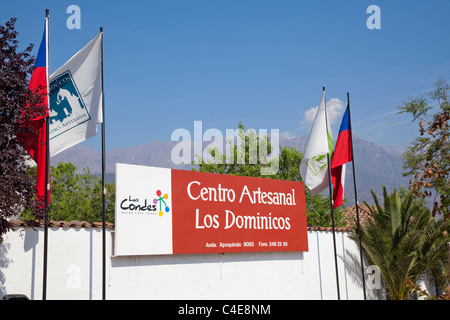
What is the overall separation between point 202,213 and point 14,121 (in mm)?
6130

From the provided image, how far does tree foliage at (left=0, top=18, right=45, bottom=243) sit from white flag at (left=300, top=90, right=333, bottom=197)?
31.7 ft

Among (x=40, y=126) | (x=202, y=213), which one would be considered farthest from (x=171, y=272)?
(x=40, y=126)

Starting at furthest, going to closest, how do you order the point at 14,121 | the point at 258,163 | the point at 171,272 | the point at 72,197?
the point at 258,163, the point at 72,197, the point at 171,272, the point at 14,121

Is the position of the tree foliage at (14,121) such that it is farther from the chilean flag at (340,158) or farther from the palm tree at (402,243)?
the palm tree at (402,243)

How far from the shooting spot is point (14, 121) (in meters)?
10.8

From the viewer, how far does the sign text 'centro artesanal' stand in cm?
1305

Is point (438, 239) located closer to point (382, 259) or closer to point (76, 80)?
point (382, 259)

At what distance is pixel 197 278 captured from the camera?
1427 cm

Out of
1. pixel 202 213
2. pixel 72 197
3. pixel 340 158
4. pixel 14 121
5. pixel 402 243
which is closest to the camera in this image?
pixel 14 121

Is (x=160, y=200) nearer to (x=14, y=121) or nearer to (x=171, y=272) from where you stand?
(x=171, y=272)

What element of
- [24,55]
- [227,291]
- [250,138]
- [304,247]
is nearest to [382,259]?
[304,247]

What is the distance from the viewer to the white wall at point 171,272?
1124cm

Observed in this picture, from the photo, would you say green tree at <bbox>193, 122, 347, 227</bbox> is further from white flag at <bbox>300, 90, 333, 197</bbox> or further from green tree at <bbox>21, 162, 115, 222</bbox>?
white flag at <bbox>300, 90, 333, 197</bbox>

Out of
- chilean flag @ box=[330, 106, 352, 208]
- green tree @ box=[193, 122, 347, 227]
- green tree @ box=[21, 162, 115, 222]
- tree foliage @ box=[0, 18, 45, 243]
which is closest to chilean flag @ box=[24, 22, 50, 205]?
tree foliage @ box=[0, 18, 45, 243]
